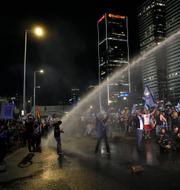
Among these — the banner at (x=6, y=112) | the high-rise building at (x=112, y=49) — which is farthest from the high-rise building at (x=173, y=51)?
the banner at (x=6, y=112)

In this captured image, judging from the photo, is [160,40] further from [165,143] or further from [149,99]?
[165,143]

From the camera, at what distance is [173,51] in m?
144

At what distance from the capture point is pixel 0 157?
30.9 ft

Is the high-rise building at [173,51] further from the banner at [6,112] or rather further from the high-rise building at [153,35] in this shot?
the banner at [6,112]

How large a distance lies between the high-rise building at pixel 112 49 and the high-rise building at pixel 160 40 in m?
12.6

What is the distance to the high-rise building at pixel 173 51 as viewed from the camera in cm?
13312

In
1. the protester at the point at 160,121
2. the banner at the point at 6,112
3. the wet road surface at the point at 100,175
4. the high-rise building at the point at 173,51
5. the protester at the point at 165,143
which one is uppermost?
the high-rise building at the point at 173,51

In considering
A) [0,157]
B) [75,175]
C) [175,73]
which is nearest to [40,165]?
[0,157]

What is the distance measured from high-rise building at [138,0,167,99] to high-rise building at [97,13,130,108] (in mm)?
12436

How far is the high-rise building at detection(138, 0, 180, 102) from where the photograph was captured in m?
139

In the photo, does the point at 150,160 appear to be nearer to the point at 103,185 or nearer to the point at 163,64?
the point at 103,185

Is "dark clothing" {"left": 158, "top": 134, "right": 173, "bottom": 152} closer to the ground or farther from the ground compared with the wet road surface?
farther from the ground

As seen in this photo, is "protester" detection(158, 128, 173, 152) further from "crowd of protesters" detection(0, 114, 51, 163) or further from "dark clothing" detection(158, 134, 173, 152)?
"crowd of protesters" detection(0, 114, 51, 163)

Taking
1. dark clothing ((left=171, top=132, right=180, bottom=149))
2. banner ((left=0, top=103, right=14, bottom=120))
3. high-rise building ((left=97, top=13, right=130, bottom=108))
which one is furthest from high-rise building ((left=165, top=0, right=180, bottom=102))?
dark clothing ((left=171, top=132, right=180, bottom=149))
